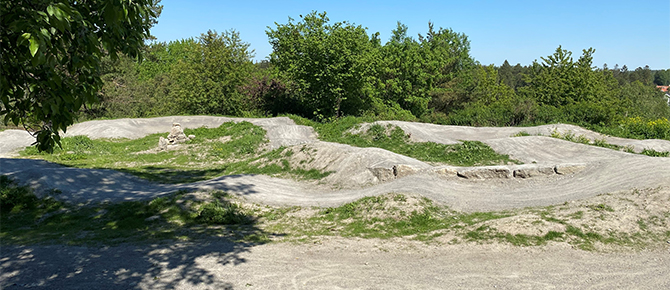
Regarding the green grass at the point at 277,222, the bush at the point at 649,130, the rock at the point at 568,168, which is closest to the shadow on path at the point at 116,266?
the green grass at the point at 277,222

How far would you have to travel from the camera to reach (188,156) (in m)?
22.8

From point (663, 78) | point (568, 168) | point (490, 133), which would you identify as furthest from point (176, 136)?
point (663, 78)

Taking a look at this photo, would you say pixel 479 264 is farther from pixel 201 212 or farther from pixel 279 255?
pixel 201 212

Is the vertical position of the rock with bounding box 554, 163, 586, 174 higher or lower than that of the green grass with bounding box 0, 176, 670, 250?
higher

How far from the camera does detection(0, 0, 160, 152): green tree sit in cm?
448

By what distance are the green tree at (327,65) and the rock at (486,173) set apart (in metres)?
17.9

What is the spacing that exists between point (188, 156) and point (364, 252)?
16.2m

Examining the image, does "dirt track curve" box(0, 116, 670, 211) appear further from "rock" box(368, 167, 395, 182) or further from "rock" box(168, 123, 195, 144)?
"rock" box(168, 123, 195, 144)

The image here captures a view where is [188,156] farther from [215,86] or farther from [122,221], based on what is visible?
[215,86]

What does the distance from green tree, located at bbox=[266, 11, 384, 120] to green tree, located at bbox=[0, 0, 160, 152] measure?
2576 cm

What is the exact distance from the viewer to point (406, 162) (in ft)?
52.0

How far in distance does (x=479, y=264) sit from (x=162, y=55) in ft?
270

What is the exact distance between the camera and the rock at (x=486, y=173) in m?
14.2

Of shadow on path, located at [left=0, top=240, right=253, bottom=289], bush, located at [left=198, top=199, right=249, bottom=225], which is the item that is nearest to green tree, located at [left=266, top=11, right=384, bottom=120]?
bush, located at [left=198, top=199, right=249, bottom=225]
